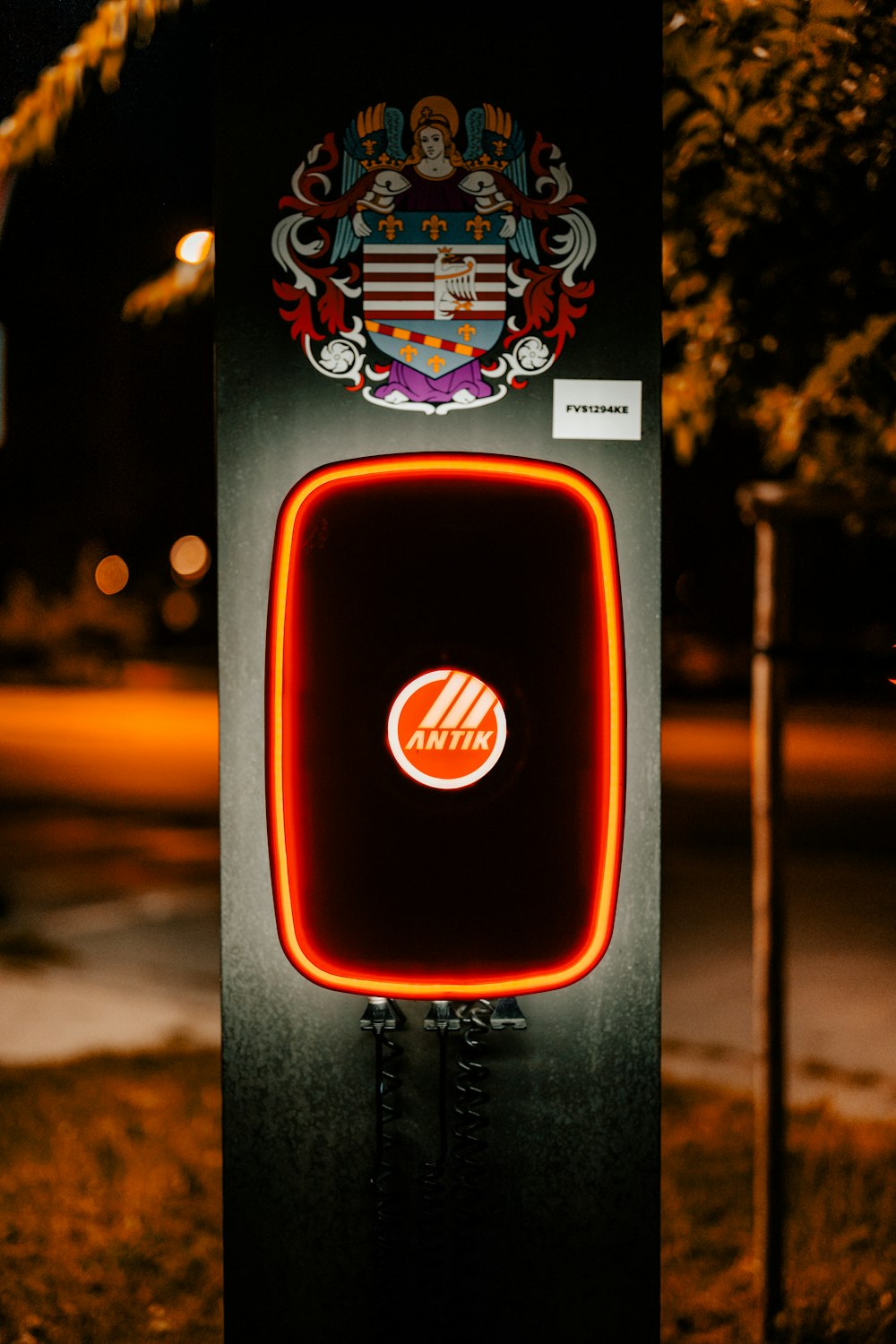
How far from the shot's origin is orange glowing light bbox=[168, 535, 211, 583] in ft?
167

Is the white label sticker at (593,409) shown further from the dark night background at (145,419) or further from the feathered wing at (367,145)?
the feathered wing at (367,145)

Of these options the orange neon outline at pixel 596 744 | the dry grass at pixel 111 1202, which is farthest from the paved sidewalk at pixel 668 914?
the orange neon outline at pixel 596 744

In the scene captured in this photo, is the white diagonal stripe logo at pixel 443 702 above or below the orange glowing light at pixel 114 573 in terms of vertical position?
above

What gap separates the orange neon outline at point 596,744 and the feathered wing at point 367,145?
0.36 metres

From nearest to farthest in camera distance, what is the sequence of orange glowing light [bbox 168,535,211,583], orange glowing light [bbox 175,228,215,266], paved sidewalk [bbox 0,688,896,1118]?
orange glowing light [bbox 175,228,215,266], paved sidewalk [bbox 0,688,896,1118], orange glowing light [bbox 168,535,211,583]

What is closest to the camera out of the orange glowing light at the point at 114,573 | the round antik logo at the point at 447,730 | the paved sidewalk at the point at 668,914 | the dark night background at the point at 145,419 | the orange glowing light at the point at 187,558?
the round antik logo at the point at 447,730

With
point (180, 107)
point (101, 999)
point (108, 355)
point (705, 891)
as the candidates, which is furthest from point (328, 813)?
point (108, 355)

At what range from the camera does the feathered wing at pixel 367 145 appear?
1.70 m

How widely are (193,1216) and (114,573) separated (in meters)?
62.2

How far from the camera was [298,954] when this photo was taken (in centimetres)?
164

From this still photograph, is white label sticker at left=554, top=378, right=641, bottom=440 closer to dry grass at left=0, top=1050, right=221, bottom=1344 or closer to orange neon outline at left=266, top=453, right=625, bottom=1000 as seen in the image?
orange neon outline at left=266, top=453, right=625, bottom=1000

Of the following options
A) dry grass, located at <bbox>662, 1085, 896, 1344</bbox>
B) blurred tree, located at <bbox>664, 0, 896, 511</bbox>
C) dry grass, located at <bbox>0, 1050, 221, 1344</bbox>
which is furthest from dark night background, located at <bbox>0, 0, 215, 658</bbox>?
dry grass, located at <bbox>662, 1085, 896, 1344</bbox>

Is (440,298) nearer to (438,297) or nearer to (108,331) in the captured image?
(438,297)

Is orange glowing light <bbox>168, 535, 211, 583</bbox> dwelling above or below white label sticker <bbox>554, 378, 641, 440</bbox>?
below
